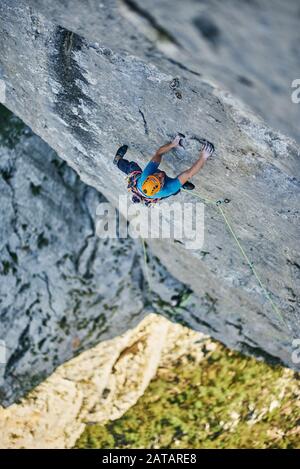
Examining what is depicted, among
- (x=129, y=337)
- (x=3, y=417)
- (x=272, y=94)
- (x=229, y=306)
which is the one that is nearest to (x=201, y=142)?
(x=272, y=94)

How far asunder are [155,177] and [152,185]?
13cm

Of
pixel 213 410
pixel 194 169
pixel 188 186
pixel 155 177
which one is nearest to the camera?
pixel 194 169

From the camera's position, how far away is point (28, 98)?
8.10 metres

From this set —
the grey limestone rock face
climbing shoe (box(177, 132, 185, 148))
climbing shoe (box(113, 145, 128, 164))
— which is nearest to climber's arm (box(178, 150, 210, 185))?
the grey limestone rock face

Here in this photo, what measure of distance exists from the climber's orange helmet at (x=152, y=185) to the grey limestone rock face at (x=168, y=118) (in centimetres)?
43

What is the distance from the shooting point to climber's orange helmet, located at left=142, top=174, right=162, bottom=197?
6.57 metres

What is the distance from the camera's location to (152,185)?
6582 mm

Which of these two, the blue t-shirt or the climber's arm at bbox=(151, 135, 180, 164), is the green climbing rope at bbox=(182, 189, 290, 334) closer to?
the blue t-shirt

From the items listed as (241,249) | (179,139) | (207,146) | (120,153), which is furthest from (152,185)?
(241,249)

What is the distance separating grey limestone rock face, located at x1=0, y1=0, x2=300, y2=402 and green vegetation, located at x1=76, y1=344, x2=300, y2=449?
99.0 inches

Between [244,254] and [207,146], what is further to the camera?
[244,254]

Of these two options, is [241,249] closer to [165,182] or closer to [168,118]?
[165,182]

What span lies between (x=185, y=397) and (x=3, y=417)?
489 cm
